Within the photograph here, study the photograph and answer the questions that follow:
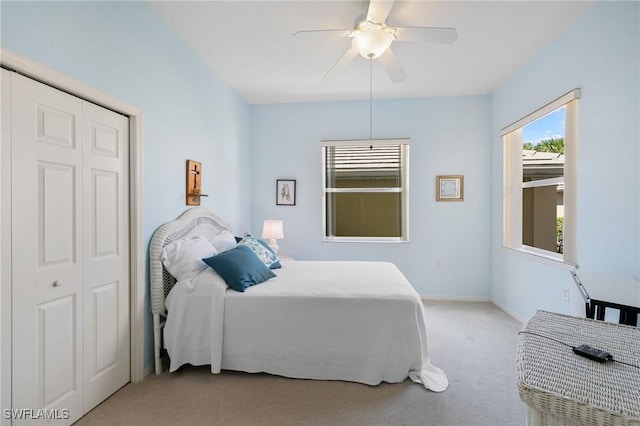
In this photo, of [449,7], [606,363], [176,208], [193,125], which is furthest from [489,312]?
[193,125]

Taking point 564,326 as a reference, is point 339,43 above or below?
above

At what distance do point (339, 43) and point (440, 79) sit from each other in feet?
4.86

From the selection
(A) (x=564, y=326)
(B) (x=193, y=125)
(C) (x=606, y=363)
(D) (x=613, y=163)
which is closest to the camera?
(C) (x=606, y=363)

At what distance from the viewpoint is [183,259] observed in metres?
2.41

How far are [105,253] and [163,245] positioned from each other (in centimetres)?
42

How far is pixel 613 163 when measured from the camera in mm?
2184

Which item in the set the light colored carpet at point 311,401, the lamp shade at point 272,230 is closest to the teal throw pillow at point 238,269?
the light colored carpet at point 311,401

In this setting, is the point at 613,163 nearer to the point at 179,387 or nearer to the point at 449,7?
the point at 449,7

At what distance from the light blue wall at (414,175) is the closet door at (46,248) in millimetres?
2900

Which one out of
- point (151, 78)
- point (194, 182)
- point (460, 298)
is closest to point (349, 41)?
point (151, 78)

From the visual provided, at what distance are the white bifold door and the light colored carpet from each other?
0.96 ft

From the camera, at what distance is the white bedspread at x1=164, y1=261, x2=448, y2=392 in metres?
2.20

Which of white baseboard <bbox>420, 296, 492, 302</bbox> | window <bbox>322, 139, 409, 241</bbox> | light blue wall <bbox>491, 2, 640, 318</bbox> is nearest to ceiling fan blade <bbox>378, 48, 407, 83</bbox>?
light blue wall <bbox>491, 2, 640, 318</bbox>

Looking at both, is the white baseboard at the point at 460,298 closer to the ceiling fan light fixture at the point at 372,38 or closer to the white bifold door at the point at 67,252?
the ceiling fan light fixture at the point at 372,38
